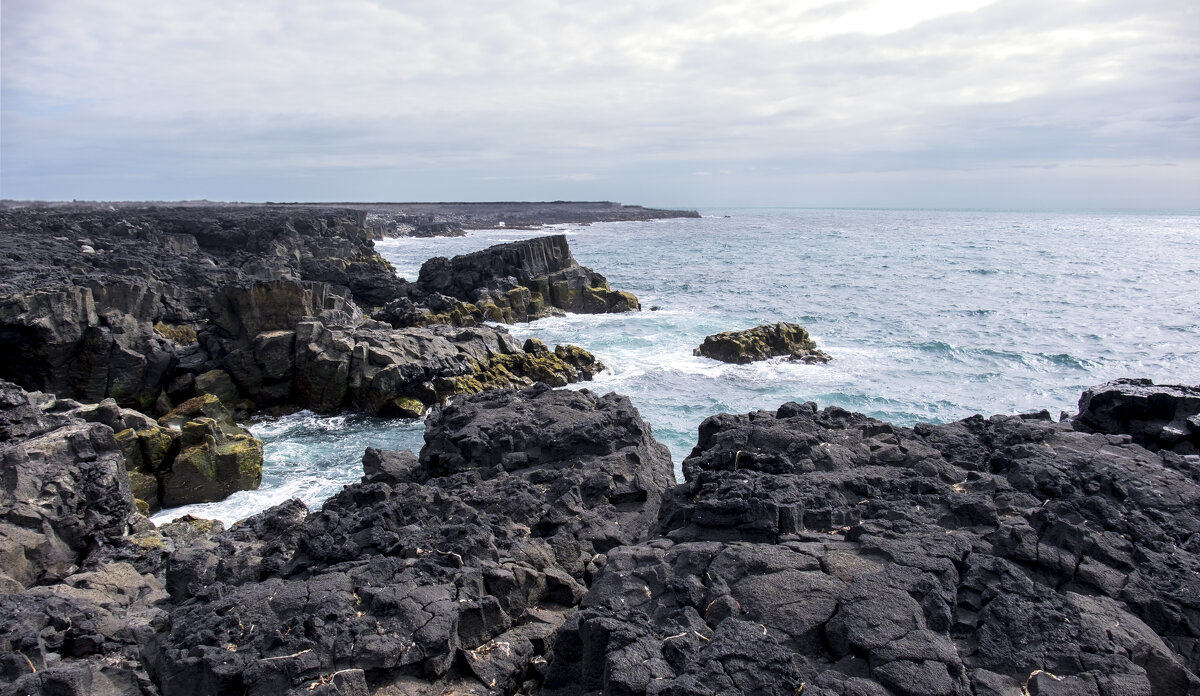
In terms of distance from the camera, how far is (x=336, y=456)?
1898 cm

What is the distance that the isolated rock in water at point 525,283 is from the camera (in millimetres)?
39438

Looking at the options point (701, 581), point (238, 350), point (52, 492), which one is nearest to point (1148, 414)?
point (701, 581)

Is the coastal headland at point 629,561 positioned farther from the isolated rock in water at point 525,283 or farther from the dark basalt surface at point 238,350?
the isolated rock in water at point 525,283

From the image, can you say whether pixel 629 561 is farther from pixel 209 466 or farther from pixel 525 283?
pixel 525 283

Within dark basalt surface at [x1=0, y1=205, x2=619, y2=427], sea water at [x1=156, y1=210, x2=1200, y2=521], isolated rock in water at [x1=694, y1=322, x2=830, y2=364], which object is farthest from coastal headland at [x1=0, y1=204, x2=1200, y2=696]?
isolated rock in water at [x1=694, y1=322, x2=830, y2=364]

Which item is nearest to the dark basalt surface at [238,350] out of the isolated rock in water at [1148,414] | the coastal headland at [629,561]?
the coastal headland at [629,561]

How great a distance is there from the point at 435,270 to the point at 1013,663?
132ft

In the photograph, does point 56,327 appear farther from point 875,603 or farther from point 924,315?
point 924,315

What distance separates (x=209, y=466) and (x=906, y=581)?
15.1 meters

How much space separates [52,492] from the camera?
413 inches

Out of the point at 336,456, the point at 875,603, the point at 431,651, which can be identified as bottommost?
the point at 336,456

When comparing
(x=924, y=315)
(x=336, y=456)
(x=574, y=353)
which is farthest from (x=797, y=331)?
(x=336, y=456)

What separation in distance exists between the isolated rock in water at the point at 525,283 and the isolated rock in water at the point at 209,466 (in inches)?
875

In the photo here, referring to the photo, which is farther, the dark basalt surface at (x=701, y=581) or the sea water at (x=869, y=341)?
the sea water at (x=869, y=341)
